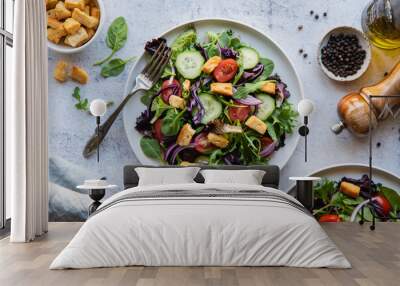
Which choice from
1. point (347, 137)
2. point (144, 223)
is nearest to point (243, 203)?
point (144, 223)

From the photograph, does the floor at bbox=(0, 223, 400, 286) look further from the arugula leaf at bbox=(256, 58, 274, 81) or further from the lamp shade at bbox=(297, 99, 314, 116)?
the arugula leaf at bbox=(256, 58, 274, 81)

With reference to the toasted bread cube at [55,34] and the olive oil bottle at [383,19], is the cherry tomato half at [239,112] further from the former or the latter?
the toasted bread cube at [55,34]

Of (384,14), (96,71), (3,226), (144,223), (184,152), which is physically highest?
(384,14)

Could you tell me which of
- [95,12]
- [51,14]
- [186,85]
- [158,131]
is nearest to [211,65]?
[186,85]

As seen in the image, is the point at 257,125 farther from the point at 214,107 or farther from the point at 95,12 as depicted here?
the point at 95,12

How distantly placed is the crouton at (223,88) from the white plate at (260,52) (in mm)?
574

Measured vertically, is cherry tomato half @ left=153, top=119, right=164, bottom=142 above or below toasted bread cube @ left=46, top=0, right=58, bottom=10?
below

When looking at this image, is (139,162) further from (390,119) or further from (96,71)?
(390,119)

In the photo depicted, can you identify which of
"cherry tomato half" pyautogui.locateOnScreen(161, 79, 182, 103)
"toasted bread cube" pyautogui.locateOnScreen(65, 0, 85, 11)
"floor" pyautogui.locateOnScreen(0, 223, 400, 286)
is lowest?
"floor" pyautogui.locateOnScreen(0, 223, 400, 286)

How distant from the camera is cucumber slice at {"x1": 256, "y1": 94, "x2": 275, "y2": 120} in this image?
252 inches

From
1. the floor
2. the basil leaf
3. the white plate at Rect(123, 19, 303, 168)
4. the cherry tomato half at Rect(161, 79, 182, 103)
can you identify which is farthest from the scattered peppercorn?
the floor

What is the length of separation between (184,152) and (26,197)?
6.32 feet

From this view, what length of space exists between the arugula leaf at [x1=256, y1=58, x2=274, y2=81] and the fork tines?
3.53 ft

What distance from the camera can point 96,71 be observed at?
6.53m
